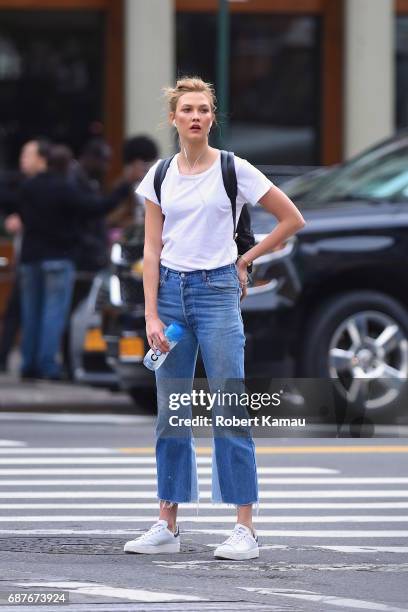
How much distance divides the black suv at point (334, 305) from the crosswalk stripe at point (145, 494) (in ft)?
7.89

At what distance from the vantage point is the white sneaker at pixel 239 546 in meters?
7.41

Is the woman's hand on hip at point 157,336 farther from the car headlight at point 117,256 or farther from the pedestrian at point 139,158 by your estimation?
the pedestrian at point 139,158

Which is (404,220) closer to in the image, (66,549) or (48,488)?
(48,488)

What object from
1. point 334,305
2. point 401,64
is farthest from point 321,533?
point 401,64

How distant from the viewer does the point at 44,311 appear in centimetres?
1553

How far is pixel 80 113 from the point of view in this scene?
806 inches

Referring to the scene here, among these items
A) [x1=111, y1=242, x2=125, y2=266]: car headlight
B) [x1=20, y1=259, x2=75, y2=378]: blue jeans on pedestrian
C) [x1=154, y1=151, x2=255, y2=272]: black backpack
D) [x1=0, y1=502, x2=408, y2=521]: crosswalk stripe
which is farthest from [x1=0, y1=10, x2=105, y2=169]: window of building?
[x1=154, y1=151, x2=255, y2=272]: black backpack

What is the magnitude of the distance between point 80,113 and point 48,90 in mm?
462

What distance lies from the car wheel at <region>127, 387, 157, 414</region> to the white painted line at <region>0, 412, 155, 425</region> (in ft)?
0.38

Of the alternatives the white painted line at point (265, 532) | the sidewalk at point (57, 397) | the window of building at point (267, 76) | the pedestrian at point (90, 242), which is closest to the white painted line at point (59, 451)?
the sidewalk at point (57, 397)

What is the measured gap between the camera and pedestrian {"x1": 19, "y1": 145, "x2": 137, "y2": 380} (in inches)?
611

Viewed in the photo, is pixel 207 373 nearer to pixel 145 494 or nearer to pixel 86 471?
pixel 145 494

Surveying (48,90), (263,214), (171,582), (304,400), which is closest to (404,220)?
(263,214)

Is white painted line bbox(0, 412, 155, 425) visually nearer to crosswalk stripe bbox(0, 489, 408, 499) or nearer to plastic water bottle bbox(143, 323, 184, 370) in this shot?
crosswalk stripe bbox(0, 489, 408, 499)
